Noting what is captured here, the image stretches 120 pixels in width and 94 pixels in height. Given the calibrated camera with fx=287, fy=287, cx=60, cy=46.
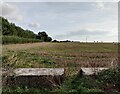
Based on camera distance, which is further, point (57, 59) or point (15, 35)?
point (15, 35)

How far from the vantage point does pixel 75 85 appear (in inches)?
227

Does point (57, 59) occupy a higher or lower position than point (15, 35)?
lower

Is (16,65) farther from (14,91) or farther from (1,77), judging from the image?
(14,91)

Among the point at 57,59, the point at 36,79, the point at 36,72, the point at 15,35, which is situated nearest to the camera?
the point at 36,79

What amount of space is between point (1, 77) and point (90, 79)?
1838mm

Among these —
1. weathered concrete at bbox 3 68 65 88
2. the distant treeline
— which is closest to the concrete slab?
weathered concrete at bbox 3 68 65 88

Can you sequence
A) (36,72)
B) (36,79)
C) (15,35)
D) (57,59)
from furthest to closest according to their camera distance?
(15,35) → (57,59) → (36,72) → (36,79)

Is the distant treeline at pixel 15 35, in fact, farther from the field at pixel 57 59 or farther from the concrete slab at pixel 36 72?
the concrete slab at pixel 36 72

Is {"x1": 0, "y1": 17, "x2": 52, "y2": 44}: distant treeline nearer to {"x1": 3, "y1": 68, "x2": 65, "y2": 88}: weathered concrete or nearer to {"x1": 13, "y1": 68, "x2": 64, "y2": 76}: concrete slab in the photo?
{"x1": 13, "y1": 68, "x2": 64, "y2": 76}: concrete slab

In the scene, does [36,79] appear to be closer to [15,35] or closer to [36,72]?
[36,72]

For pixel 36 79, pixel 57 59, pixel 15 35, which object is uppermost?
pixel 15 35

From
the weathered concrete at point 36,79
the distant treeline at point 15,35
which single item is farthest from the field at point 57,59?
the distant treeline at point 15,35

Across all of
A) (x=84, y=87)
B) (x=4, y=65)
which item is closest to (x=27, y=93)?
(x=84, y=87)

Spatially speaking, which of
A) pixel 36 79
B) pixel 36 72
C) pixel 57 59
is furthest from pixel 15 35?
pixel 36 79
